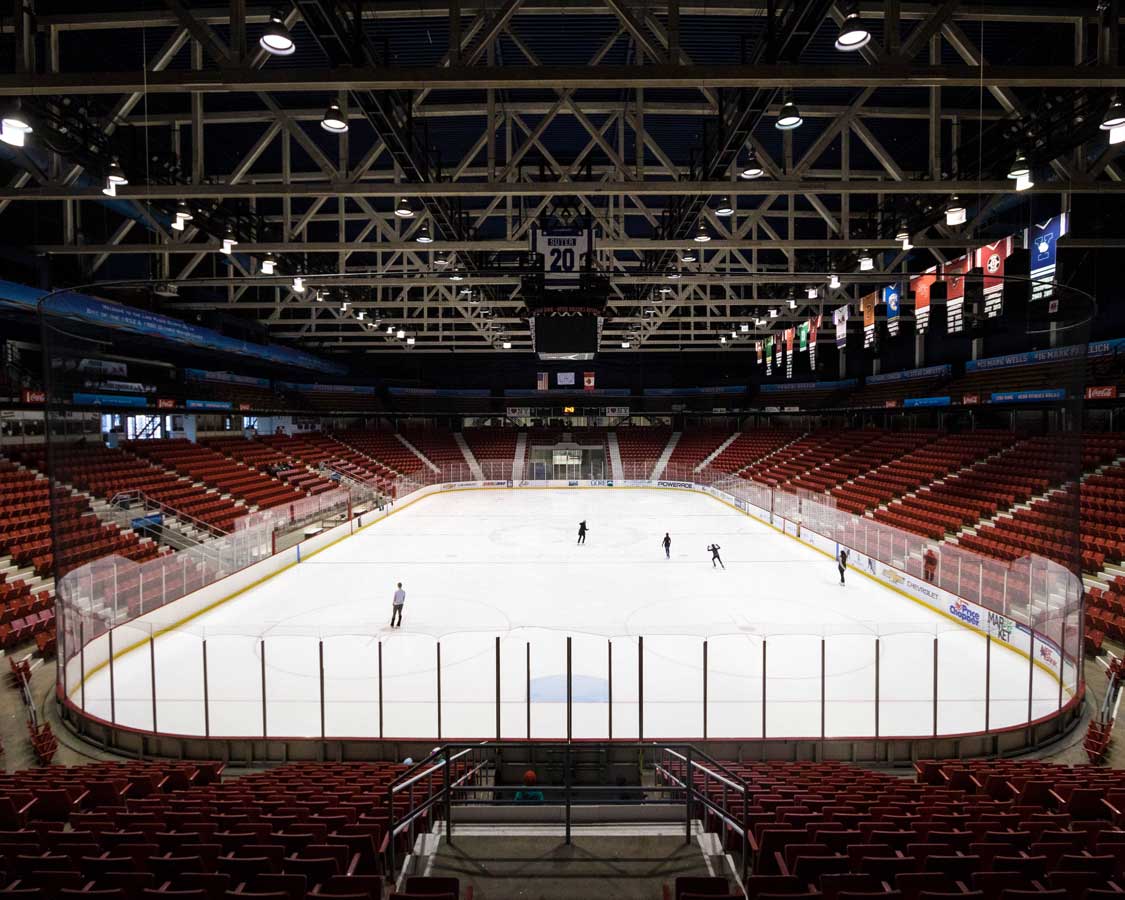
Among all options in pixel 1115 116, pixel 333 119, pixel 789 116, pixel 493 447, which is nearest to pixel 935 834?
pixel 789 116

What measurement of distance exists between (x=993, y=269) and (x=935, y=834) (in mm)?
10283

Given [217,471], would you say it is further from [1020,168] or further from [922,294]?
[1020,168]

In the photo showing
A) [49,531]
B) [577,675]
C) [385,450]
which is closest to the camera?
[577,675]

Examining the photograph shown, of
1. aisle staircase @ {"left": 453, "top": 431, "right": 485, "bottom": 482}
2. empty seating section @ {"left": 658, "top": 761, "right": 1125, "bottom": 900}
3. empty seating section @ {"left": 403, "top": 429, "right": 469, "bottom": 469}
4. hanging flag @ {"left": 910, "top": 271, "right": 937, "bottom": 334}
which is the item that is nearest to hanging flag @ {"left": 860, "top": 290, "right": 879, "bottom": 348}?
hanging flag @ {"left": 910, "top": 271, "right": 937, "bottom": 334}

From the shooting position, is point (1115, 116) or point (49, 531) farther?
point (49, 531)

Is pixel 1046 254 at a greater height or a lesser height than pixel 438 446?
greater

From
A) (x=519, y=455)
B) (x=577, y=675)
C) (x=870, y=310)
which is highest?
(x=870, y=310)

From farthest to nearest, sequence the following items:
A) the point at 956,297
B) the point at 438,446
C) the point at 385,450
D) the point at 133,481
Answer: the point at 438,446 → the point at 385,450 → the point at 133,481 → the point at 956,297

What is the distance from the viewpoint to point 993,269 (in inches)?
419

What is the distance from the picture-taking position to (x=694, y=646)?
36.3ft

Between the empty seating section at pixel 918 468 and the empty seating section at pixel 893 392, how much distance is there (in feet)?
11.9

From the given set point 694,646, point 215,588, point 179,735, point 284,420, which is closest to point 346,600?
point 215,588

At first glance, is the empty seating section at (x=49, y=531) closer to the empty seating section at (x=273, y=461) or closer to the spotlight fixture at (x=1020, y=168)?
Result: the empty seating section at (x=273, y=461)

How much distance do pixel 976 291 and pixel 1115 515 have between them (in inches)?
271
